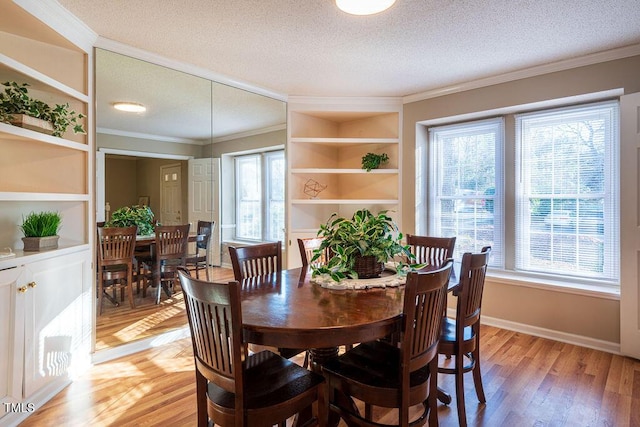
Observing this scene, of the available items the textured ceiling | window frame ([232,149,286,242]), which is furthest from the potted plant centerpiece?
window frame ([232,149,286,242])

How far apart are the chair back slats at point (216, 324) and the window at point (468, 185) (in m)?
3.31

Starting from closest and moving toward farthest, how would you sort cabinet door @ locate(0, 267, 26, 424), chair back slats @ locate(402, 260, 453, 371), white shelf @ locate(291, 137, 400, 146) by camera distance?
chair back slats @ locate(402, 260, 453, 371) → cabinet door @ locate(0, 267, 26, 424) → white shelf @ locate(291, 137, 400, 146)

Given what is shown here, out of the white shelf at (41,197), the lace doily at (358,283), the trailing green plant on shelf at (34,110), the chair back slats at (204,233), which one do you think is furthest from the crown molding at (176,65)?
the lace doily at (358,283)

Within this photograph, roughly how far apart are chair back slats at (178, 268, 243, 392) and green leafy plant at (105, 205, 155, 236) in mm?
1726

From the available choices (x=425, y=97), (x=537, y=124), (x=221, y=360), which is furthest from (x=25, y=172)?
(x=537, y=124)

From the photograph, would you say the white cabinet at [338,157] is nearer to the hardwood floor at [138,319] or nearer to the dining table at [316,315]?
the hardwood floor at [138,319]

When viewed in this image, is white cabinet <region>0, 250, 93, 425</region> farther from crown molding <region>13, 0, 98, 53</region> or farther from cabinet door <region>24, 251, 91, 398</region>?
crown molding <region>13, 0, 98, 53</region>

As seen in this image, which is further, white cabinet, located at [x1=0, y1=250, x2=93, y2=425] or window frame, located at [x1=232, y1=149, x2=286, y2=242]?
window frame, located at [x1=232, y1=149, x2=286, y2=242]

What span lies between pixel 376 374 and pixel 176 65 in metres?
2.96

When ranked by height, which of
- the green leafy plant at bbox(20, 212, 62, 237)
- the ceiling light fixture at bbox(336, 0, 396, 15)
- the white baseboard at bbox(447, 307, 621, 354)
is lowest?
the white baseboard at bbox(447, 307, 621, 354)

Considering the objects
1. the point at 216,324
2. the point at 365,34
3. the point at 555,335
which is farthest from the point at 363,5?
the point at 555,335

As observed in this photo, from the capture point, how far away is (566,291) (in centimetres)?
329

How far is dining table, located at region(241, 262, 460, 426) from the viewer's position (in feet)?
4.68

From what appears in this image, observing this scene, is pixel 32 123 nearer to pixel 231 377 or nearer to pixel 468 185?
pixel 231 377
